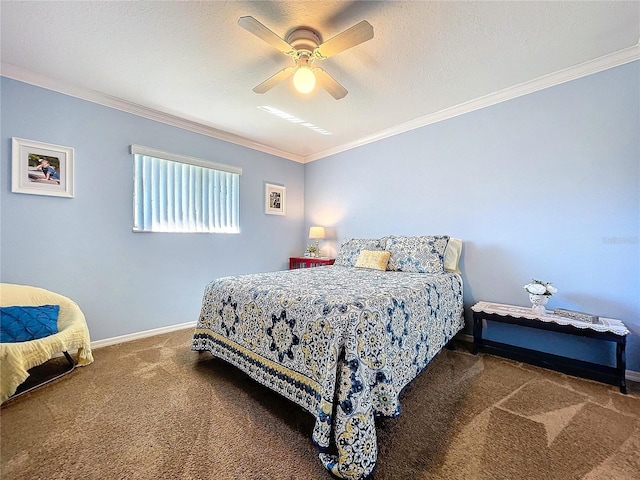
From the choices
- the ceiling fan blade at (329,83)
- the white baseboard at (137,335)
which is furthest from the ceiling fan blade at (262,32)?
the white baseboard at (137,335)

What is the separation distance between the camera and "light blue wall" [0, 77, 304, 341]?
231cm

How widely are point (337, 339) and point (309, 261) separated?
2884 millimetres

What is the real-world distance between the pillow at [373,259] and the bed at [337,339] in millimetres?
479

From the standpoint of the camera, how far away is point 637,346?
205cm

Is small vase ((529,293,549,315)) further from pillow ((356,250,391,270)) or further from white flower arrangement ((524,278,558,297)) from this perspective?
pillow ((356,250,391,270))

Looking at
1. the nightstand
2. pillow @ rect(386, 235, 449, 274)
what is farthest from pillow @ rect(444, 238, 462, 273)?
the nightstand

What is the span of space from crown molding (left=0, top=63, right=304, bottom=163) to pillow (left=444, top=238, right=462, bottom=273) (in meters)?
3.06

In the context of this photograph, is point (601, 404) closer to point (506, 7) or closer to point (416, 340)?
point (416, 340)

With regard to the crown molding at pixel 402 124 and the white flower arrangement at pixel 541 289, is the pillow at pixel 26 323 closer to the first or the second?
the crown molding at pixel 402 124

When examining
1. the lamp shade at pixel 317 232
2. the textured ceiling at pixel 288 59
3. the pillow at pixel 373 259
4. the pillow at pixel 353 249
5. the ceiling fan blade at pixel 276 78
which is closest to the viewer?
the textured ceiling at pixel 288 59

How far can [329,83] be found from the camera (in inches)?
84.0

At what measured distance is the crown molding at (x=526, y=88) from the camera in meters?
2.12

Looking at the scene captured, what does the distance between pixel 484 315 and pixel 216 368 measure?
2457 mm

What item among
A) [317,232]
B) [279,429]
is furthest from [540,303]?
[317,232]
